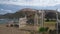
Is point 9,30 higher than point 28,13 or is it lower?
lower

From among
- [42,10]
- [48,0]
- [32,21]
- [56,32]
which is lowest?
[56,32]

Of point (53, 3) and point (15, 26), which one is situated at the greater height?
point (53, 3)

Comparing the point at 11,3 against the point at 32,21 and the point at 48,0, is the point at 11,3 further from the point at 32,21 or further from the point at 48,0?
the point at 48,0

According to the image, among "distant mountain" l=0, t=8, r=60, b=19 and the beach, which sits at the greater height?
"distant mountain" l=0, t=8, r=60, b=19

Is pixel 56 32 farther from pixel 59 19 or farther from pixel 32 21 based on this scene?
pixel 32 21

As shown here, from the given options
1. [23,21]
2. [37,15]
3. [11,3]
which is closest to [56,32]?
[37,15]

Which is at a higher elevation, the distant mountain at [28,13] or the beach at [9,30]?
the distant mountain at [28,13]

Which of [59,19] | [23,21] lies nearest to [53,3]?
[59,19]

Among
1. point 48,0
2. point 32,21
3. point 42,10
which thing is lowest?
point 32,21

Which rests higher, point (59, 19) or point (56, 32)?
point (59, 19)
